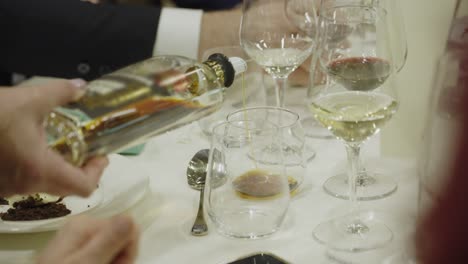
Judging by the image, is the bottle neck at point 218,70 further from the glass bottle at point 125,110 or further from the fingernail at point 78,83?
the fingernail at point 78,83

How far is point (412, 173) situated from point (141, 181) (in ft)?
1.35

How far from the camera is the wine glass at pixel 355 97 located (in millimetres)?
777

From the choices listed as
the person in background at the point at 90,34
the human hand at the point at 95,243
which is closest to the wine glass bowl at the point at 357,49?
the human hand at the point at 95,243

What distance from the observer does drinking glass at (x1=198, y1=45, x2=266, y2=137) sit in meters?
1.12

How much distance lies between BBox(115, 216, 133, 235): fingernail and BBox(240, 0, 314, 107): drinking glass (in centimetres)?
64

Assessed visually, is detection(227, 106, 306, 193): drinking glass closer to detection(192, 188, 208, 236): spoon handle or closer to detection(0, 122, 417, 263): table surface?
detection(0, 122, 417, 263): table surface

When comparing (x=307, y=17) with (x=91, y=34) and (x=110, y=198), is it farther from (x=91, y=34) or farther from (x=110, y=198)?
(x=91, y=34)

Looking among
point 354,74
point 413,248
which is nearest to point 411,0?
point 354,74

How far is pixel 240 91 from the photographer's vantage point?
3.88 ft

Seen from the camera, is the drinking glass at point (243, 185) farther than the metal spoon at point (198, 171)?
No

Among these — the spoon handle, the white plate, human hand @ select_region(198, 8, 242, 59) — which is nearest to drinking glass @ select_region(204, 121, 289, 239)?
the spoon handle

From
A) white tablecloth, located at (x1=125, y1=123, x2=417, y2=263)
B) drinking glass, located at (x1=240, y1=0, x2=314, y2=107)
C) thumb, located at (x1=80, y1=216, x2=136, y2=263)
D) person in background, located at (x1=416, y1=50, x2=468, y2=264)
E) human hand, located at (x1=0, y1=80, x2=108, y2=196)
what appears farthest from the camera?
drinking glass, located at (x1=240, y1=0, x2=314, y2=107)

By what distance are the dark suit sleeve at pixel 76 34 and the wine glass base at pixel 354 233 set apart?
3.16 feet

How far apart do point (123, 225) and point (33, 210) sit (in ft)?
1.29
